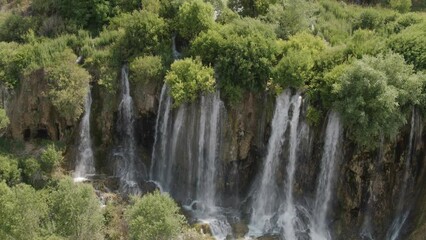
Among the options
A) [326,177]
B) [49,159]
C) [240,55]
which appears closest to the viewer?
[326,177]

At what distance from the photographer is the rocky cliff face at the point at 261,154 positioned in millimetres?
27203

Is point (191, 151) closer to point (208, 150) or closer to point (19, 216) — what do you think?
point (208, 150)

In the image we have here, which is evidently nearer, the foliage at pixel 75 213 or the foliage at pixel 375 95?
the foliage at pixel 75 213

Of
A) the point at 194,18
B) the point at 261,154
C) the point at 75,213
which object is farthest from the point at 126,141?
the point at 194,18

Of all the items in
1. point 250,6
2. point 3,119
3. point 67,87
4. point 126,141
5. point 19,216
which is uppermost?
point 250,6

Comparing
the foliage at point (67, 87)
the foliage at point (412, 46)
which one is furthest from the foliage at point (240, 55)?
the foliage at point (67, 87)

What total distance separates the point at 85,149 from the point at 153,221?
27.9 ft

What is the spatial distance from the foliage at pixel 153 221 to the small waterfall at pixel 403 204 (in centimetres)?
1031

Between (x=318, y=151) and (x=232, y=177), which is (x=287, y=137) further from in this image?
(x=232, y=177)

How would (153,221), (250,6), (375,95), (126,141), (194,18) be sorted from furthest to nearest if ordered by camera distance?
1. (250,6)
2. (126,141)
3. (194,18)
4. (375,95)
5. (153,221)

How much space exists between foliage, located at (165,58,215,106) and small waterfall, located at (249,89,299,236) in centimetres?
361

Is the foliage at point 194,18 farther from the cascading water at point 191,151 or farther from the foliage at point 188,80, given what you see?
the cascading water at point 191,151

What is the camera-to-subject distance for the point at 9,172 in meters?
28.0

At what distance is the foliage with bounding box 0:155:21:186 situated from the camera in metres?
27.9
